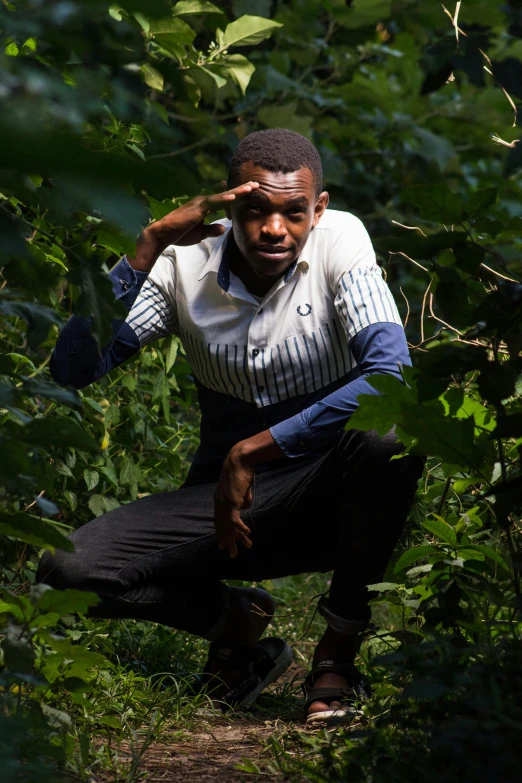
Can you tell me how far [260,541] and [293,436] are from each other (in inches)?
14.2

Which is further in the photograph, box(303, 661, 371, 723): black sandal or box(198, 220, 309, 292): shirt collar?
box(198, 220, 309, 292): shirt collar

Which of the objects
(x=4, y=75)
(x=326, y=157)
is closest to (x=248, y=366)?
(x=4, y=75)

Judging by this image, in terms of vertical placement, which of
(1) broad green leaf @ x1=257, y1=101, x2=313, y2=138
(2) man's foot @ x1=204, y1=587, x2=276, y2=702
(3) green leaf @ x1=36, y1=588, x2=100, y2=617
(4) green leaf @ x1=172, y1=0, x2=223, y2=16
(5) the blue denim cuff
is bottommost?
(2) man's foot @ x1=204, y1=587, x2=276, y2=702

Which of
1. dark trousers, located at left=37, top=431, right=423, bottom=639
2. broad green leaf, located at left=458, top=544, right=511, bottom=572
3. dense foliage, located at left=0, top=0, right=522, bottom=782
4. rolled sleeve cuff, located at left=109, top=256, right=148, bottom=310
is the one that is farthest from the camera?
rolled sleeve cuff, located at left=109, top=256, right=148, bottom=310

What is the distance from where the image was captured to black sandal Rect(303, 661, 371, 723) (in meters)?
2.33

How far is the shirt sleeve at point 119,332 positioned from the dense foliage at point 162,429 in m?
0.13

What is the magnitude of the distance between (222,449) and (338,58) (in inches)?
111

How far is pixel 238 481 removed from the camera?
8.17ft

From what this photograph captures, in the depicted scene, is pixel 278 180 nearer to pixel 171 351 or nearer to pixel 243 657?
pixel 171 351

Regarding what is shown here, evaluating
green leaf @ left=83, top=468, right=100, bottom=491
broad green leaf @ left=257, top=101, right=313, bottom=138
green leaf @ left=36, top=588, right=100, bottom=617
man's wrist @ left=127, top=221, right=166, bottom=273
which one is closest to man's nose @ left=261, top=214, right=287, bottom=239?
man's wrist @ left=127, top=221, right=166, bottom=273

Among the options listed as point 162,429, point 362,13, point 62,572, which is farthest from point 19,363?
point 362,13

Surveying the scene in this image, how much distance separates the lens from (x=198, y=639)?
3184 millimetres

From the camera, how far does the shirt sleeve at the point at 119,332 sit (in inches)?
105

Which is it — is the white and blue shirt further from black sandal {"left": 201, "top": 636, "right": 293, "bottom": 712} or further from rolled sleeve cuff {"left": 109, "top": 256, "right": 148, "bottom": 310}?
black sandal {"left": 201, "top": 636, "right": 293, "bottom": 712}
